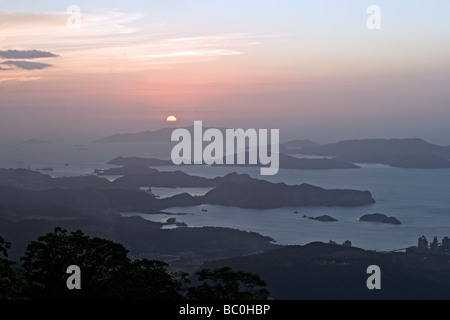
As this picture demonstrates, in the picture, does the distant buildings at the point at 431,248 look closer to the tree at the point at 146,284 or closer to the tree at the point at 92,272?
the tree at the point at 146,284

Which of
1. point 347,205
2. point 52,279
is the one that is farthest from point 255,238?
point 52,279

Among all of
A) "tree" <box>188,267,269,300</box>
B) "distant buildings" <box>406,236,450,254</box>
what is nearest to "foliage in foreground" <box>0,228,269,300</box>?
"tree" <box>188,267,269,300</box>

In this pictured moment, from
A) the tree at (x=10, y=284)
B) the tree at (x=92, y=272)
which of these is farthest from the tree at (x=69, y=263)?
the tree at (x=10, y=284)

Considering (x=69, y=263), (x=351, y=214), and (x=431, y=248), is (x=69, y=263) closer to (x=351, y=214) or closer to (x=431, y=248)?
(x=431, y=248)

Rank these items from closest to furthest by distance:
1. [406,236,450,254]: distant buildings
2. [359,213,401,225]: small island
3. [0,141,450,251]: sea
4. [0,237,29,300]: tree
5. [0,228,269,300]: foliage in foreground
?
[0,237,29,300]: tree, [0,228,269,300]: foliage in foreground, [406,236,450,254]: distant buildings, [0,141,450,251]: sea, [359,213,401,225]: small island

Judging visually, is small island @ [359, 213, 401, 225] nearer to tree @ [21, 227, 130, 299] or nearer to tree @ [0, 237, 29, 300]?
tree @ [21, 227, 130, 299]

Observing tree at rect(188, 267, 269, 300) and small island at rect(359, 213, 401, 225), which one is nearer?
tree at rect(188, 267, 269, 300)

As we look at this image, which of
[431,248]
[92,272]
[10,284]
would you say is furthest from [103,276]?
[431,248]

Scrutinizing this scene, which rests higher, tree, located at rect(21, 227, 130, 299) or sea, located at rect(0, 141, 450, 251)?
tree, located at rect(21, 227, 130, 299)

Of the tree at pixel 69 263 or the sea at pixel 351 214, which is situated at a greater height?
the tree at pixel 69 263

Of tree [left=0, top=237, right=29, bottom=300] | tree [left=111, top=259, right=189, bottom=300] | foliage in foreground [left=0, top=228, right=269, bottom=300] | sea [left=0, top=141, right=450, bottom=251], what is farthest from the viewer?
sea [left=0, top=141, right=450, bottom=251]
